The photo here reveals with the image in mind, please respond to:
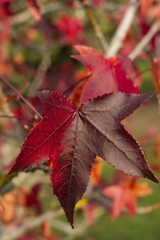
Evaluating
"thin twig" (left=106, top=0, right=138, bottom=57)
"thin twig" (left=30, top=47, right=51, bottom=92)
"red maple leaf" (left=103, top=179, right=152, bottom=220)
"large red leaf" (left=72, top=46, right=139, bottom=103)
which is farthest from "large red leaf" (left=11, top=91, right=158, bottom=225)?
"thin twig" (left=30, top=47, right=51, bottom=92)

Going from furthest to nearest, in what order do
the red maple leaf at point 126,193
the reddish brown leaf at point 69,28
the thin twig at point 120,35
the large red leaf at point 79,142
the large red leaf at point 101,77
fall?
1. the reddish brown leaf at point 69,28
2. the red maple leaf at point 126,193
3. the thin twig at point 120,35
4. the large red leaf at point 101,77
5. the large red leaf at point 79,142

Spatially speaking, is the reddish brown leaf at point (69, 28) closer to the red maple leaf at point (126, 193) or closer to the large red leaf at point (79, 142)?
the red maple leaf at point (126, 193)

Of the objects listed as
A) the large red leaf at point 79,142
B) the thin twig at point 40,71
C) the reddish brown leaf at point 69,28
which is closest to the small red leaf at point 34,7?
the large red leaf at point 79,142

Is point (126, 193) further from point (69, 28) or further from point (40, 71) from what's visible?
point (40, 71)

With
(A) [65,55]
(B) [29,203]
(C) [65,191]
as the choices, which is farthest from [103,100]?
(A) [65,55]

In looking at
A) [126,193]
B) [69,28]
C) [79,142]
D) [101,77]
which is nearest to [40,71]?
[69,28]

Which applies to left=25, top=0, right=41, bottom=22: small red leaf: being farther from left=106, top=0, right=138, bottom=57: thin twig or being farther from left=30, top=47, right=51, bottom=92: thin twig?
left=30, top=47, right=51, bottom=92: thin twig

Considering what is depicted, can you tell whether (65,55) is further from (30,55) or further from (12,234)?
(12,234)
